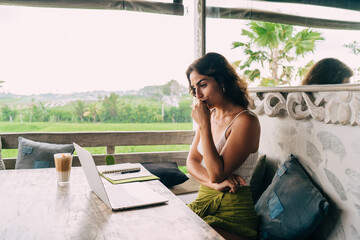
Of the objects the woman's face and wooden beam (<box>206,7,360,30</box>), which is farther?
the woman's face

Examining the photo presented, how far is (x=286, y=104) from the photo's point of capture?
174 centimetres

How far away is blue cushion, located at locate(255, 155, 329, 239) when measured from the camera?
4.55 ft

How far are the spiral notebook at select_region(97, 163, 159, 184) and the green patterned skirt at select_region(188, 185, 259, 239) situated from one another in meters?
0.32

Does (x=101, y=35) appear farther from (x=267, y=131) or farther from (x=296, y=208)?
(x=296, y=208)

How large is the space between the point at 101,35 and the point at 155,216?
358 centimetres

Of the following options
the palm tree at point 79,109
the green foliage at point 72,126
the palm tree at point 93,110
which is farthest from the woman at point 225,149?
the palm tree at point 79,109

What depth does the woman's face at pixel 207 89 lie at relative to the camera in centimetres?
176

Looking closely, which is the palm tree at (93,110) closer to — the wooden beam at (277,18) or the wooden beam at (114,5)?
the wooden beam at (114,5)

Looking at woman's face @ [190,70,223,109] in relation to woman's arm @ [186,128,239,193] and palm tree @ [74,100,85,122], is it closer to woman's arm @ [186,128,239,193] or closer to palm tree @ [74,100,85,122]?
woman's arm @ [186,128,239,193]

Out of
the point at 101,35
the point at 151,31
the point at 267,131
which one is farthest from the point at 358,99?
the point at 101,35

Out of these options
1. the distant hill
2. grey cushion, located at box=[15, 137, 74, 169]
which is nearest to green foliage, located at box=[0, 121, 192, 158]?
the distant hill

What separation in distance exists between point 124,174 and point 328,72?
1.15m

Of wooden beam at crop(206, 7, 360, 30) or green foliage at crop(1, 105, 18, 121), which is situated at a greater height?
wooden beam at crop(206, 7, 360, 30)

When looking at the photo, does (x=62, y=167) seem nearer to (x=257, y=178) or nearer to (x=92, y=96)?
(x=257, y=178)
